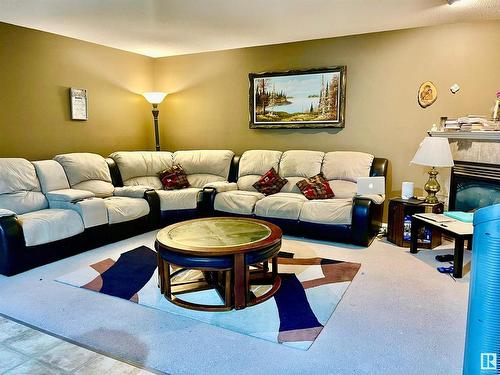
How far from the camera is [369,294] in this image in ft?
8.73

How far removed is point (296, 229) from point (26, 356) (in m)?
2.79

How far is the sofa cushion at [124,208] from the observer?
3.89 metres

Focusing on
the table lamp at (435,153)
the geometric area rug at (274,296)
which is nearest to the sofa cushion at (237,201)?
the geometric area rug at (274,296)

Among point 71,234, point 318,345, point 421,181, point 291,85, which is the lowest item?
point 318,345

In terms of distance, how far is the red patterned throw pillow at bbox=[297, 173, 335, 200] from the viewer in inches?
167

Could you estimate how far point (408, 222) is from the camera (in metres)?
3.77

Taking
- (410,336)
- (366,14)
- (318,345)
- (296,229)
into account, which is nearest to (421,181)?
(296,229)

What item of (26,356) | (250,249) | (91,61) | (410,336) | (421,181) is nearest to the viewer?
(26,356)

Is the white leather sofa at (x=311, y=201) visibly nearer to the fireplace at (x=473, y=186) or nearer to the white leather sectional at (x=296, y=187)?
the white leather sectional at (x=296, y=187)

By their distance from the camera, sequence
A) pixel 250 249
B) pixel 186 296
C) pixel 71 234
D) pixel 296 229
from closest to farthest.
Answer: pixel 250 249 → pixel 186 296 → pixel 71 234 → pixel 296 229

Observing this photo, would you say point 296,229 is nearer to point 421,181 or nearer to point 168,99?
point 421,181

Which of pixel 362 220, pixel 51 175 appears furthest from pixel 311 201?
pixel 51 175

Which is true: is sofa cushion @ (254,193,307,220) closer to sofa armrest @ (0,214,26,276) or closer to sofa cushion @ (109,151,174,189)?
sofa cushion @ (109,151,174,189)

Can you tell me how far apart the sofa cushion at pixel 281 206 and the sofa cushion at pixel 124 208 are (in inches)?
53.8
